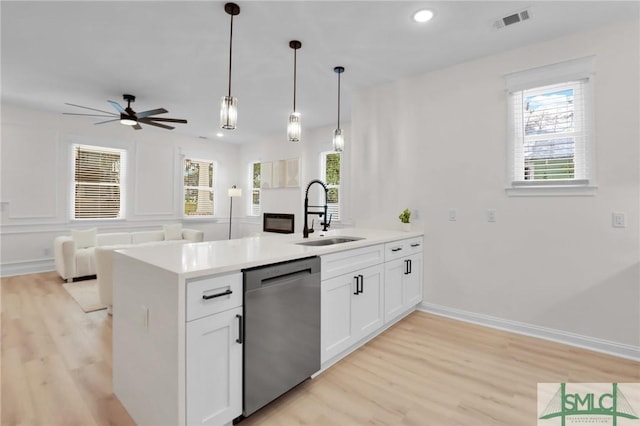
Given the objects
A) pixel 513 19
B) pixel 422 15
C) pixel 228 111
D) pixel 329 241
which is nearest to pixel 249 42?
pixel 228 111

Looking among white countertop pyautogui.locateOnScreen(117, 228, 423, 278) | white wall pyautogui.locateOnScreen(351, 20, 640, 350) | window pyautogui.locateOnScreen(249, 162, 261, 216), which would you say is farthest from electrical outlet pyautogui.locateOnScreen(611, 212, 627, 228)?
window pyautogui.locateOnScreen(249, 162, 261, 216)

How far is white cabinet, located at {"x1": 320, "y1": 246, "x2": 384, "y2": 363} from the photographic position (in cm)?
219

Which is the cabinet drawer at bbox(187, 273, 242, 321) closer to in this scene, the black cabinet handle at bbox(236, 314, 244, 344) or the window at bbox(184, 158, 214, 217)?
the black cabinet handle at bbox(236, 314, 244, 344)

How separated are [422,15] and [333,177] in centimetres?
394

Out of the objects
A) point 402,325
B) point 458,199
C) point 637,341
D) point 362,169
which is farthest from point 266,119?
point 637,341

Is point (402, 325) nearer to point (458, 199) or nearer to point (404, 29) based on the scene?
point (458, 199)

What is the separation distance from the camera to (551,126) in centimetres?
283

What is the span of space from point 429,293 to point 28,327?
4034 mm

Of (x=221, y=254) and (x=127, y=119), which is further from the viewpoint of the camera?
(x=127, y=119)

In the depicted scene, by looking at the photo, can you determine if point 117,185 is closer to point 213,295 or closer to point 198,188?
point 198,188

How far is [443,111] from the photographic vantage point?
3.42m

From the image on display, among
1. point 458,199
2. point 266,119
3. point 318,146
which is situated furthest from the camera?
point 318,146

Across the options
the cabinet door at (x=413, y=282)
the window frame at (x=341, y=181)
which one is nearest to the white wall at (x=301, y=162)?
the window frame at (x=341, y=181)

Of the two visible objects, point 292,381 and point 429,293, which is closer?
point 292,381
